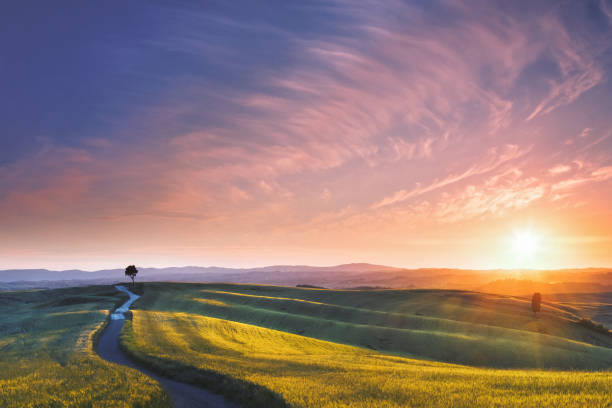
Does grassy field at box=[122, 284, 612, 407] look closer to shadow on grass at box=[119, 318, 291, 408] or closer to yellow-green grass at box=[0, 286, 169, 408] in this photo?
shadow on grass at box=[119, 318, 291, 408]

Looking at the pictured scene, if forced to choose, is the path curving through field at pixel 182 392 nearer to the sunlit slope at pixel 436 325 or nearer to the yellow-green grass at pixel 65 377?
the yellow-green grass at pixel 65 377

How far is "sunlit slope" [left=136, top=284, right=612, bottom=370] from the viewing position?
46156 millimetres

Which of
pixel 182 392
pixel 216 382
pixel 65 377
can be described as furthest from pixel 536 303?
pixel 65 377

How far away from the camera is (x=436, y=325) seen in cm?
6316

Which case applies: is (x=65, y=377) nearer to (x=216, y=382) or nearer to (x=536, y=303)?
(x=216, y=382)

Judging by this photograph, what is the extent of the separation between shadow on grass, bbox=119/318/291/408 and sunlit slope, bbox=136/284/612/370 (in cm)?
3468

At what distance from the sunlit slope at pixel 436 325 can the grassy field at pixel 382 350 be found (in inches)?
9.8

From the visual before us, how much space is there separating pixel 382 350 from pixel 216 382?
3554 centimetres

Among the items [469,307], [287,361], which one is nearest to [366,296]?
[469,307]

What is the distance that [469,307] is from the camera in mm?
80125

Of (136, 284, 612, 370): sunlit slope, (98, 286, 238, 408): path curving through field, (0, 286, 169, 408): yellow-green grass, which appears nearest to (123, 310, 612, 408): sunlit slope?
(98, 286, 238, 408): path curving through field

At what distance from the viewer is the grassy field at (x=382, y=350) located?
58.6 feet

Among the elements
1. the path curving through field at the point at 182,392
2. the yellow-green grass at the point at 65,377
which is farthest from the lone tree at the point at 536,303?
the yellow-green grass at the point at 65,377

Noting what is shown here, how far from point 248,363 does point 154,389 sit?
8.78 metres
